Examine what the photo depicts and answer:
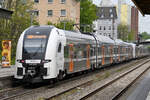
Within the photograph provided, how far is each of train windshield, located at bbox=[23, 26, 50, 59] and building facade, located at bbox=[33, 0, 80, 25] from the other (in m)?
46.2

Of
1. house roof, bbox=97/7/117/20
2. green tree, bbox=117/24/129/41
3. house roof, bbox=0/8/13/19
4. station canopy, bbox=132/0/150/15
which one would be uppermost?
house roof, bbox=97/7/117/20

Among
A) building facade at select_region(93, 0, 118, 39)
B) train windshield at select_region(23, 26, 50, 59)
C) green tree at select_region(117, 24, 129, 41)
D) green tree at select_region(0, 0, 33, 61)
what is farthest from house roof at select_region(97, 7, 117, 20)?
train windshield at select_region(23, 26, 50, 59)

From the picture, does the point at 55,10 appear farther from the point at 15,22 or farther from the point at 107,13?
the point at 107,13

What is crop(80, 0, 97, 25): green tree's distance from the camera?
66000 mm

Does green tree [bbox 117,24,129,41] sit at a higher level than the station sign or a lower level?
higher

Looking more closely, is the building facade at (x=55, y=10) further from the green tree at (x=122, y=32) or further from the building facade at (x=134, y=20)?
the building facade at (x=134, y=20)

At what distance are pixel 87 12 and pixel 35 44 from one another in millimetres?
52726

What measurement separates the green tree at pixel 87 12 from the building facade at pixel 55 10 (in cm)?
312

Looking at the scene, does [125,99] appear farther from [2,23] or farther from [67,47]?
[2,23]

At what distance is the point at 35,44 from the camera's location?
14914 mm

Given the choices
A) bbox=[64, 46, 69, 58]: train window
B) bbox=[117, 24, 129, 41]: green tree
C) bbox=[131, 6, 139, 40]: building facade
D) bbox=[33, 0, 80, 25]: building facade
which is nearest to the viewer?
bbox=[64, 46, 69, 58]: train window

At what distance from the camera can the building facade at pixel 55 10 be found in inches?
2429

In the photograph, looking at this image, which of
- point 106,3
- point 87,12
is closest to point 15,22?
point 87,12

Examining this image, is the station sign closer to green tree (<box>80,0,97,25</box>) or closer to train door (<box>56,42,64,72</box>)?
train door (<box>56,42,64,72</box>)
